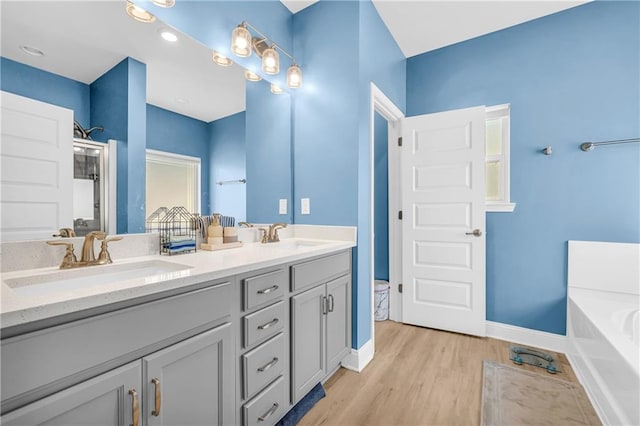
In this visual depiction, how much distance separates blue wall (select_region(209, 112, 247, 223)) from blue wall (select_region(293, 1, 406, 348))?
0.50 meters

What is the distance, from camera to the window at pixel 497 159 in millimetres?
2580

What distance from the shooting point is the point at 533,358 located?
7.16 feet

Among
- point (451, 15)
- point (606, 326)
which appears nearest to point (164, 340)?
point (606, 326)

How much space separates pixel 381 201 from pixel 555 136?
165 centimetres

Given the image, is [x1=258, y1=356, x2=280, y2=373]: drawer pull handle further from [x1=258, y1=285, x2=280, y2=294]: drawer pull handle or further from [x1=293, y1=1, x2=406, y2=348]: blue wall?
[x1=293, y1=1, x2=406, y2=348]: blue wall

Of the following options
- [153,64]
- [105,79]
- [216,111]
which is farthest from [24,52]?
[216,111]

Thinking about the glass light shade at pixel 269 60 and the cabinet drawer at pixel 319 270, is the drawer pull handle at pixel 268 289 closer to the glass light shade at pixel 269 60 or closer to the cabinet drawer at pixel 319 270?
the cabinet drawer at pixel 319 270

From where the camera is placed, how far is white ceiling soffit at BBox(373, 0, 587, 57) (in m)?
2.30

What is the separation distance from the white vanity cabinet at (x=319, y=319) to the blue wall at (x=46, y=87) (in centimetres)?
116

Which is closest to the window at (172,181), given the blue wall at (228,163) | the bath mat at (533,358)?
the blue wall at (228,163)

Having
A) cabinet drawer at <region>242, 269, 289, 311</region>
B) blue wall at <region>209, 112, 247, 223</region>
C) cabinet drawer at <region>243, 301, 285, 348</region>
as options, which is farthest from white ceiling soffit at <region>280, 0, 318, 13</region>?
cabinet drawer at <region>243, 301, 285, 348</region>

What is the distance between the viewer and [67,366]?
719mm

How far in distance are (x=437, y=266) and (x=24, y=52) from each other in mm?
2960

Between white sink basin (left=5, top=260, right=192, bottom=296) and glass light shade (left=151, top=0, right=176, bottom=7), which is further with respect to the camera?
glass light shade (left=151, top=0, right=176, bottom=7)
